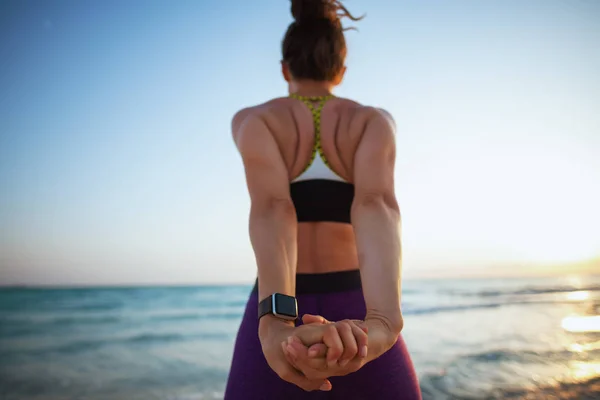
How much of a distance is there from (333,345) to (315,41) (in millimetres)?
1196

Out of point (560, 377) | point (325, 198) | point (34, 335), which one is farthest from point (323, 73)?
point (34, 335)

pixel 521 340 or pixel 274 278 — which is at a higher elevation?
pixel 274 278

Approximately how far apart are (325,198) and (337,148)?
0.65 ft

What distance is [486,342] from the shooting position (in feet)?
32.7

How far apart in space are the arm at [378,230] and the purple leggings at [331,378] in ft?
0.59

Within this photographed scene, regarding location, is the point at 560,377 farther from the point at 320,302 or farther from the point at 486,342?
the point at 320,302

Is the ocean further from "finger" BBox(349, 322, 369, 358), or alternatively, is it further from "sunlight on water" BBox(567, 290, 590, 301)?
"finger" BBox(349, 322, 369, 358)

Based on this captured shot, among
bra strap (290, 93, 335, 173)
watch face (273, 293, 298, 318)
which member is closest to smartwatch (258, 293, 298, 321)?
watch face (273, 293, 298, 318)

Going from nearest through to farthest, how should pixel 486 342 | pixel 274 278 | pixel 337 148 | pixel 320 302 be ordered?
pixel 274 278 < pixel 320 302 < pixel 337 148 < pixel 486 342

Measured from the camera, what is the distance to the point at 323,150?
5.56 feet

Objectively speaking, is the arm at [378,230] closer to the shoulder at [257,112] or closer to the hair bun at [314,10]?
the shoulder at [257,112]

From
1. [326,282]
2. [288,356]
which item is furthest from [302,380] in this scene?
[326,282]

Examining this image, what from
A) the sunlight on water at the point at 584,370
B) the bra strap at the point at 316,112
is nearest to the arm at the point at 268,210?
the bra strap at the point at 316,112

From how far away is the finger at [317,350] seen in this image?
3.43 ft
